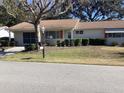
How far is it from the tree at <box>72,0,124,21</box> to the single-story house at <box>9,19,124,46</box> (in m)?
20.7

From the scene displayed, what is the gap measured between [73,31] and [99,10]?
84.6 feet

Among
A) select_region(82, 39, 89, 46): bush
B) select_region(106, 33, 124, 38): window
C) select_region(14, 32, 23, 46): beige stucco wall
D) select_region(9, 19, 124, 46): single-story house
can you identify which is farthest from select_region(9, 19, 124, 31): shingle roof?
select_region(82, 39, 89, 46): bush

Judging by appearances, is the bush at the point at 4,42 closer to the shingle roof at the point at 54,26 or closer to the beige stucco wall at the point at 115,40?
the shingle roof at the point at 54,26

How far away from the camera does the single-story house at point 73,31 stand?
4844 centimetres

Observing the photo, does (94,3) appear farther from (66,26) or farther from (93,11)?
(66,26)

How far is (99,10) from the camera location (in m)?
74.5

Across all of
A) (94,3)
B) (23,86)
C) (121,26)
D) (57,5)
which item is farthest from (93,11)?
(23,86)

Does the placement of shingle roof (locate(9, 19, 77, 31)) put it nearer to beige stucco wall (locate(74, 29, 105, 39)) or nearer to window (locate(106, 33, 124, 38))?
beige stucco wall (locate(74, 29, 105, 39))

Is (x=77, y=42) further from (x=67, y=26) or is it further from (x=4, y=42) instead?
(x=4, y=42)

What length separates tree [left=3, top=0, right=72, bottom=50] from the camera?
3622cm

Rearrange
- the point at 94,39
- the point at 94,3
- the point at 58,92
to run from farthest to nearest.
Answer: the point at 94,3
the point at 94,39
the point at 58,92

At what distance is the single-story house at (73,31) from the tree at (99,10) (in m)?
20.7

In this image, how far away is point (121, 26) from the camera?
49.4m

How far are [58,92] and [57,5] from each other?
2821 cm
